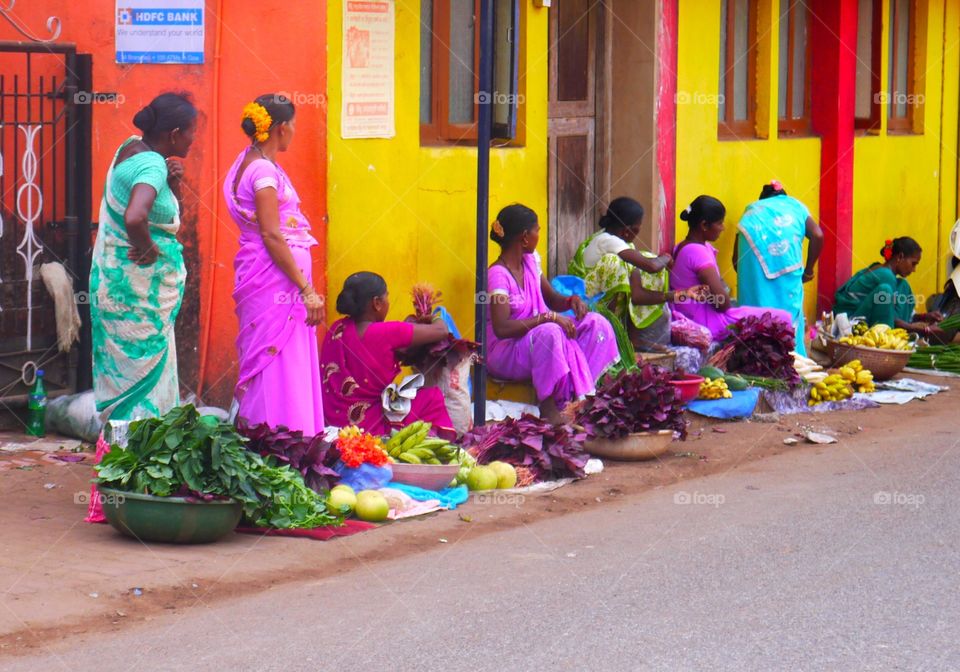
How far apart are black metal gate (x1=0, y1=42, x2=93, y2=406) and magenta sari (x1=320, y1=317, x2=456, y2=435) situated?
170cm

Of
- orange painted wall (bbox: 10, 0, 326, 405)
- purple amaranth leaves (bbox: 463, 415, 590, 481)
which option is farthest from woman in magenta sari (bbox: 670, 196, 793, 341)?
orange painted wall (bbox: 10, 0, 326, 405)

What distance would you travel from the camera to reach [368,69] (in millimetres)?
8992

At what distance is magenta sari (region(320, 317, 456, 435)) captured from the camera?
8.21 metres

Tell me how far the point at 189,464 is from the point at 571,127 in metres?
5.53

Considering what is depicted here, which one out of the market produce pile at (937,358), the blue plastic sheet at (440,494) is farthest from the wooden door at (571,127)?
the blue plastic sheet at (440,494)

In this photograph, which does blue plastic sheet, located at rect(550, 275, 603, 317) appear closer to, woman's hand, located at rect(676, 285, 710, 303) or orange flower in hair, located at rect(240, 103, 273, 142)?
woman's hand, located at rect(676, 285, 710, 303)

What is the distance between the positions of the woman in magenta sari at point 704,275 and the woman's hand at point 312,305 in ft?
13.4

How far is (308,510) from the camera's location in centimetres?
711

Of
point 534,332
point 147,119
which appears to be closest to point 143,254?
point 147,119

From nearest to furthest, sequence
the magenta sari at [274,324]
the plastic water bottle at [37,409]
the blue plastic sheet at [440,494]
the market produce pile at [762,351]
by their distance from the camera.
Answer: the blue plastic sheet at [440,494], the magenta sari at [274,324], the plastic water bottle at [37,409], the market produce pile at [762,351]

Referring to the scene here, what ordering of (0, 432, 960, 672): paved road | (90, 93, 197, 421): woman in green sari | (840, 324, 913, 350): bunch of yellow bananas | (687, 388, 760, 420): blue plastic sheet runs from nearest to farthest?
(0, 432, 960, 672): paved road < (90, 93, 197, 421): woman in green sari < (687, 388, 760, 420): blue plastic sheet < (840, 324, 913, 350): bunch of yellow bananas

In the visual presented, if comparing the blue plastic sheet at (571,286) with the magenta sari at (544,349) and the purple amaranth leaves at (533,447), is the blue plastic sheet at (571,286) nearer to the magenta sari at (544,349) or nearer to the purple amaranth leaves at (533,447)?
the magenta sari at (544,349)

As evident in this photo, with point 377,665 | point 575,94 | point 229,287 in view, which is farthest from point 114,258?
point 575,94

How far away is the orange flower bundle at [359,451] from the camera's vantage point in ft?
24.9
